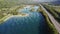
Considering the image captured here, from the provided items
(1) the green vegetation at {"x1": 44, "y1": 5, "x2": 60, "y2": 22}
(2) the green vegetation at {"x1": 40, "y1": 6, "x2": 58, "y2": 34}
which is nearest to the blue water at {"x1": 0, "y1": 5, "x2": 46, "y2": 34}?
(2) the green vegetation at {"x1": 40, "y1": 6, "x2": 58, "y2": 34}

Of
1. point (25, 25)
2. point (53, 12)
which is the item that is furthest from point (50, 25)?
point (25, 25)

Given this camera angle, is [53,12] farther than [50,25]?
Yes

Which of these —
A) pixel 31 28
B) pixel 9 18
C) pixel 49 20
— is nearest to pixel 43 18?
pixel 49 20

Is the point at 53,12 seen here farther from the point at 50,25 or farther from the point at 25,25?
the point at 25,25

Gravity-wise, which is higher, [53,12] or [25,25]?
[53,12]

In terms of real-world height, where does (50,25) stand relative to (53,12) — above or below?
below

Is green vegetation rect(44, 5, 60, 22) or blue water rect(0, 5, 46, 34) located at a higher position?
green vegetation rect(44, 5, 60, 22)

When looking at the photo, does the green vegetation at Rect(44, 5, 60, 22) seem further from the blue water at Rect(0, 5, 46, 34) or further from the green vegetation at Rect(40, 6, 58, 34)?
the blue water at Rect(0, 5, 46, 34)

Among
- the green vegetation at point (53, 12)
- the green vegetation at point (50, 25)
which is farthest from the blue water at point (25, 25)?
the green vegetation at point (53, 12)

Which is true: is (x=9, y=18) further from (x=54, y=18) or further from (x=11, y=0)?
(x=54, y=18)
